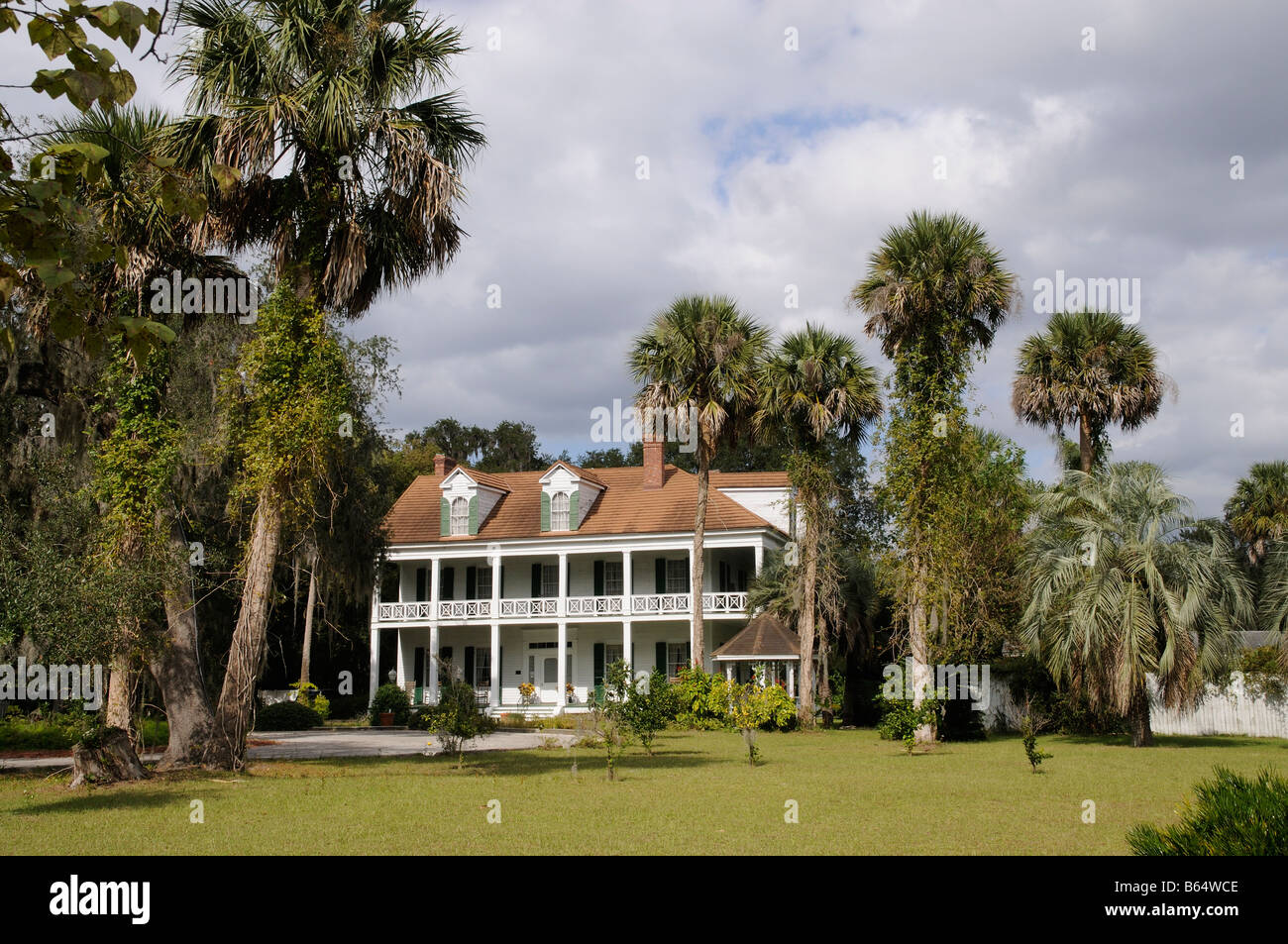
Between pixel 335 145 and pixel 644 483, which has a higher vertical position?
pixel 335 145

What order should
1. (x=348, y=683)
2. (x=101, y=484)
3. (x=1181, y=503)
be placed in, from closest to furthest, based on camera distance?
1. (x=101, y=484)
2. (x=1181, y=503)
3. (x=348, y=683)

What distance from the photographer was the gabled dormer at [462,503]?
38.0 metres

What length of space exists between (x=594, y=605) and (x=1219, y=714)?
19.1m

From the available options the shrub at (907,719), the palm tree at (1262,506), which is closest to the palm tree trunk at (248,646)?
the shrub at (907,719)

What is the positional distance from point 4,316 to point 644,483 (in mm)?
24066

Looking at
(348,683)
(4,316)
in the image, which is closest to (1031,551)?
(4,316)

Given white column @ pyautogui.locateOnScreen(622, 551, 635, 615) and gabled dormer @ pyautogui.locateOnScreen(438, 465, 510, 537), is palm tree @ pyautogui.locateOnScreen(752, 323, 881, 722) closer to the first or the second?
white column @ pyautogui.locateOnScreen(622, 551, 635, 615)

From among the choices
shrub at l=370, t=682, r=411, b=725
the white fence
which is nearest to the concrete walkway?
shrub at l=370, t=682, r=411, b=725

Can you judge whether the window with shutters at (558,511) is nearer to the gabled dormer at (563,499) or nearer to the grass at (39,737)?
the gabled dormer at (563,499)

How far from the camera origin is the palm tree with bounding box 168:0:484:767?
1505 centimetres

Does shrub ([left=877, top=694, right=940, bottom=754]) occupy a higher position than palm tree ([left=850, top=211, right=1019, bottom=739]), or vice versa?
palm tree ([left=850, top=211, right=1019, bottom=739])

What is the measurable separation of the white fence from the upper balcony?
27.2ft

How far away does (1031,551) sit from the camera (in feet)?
79.2
